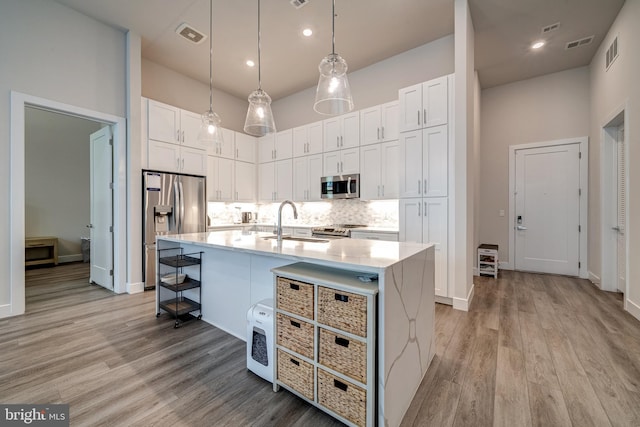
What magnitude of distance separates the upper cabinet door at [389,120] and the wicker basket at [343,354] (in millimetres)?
3318

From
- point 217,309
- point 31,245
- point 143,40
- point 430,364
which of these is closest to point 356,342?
point 430,364

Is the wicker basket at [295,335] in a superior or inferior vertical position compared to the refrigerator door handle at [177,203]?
inferior

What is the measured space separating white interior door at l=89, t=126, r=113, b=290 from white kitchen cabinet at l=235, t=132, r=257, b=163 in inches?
83.7

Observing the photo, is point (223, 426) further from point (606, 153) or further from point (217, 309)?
point (606, 153)

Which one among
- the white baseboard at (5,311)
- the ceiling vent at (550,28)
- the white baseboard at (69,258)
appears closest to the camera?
the white baseboard at (5,311)

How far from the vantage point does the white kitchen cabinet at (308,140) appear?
16.2 ft

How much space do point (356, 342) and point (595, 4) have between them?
478 cm

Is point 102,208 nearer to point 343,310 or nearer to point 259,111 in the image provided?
point 259,111

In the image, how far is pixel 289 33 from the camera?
12.5 ft

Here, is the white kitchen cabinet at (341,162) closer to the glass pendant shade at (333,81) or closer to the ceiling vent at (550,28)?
the glass pendant shade at (333,81)

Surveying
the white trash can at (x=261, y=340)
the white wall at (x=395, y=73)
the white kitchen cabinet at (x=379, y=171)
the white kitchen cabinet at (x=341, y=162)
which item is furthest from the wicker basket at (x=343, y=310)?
the white wall at (x=395, y=73)

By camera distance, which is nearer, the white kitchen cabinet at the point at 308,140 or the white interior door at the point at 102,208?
the white interior door at the point at 102,208

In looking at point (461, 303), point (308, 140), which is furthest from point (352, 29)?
point (461, 303)

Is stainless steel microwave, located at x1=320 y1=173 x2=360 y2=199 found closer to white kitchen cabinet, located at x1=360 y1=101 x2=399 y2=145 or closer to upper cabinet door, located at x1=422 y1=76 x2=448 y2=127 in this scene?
white kitchen cabinet, located at x1=360 y1=101 x2=399 y2=145
